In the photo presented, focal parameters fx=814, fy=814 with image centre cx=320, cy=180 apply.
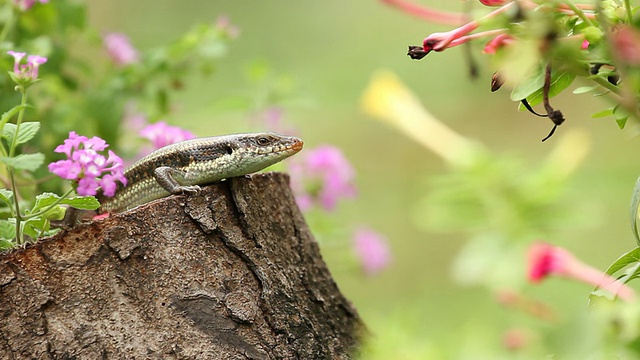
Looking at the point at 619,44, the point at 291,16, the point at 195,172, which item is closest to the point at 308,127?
the point at 291,16

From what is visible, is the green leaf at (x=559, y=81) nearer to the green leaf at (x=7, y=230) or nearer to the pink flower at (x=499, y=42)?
the pink flower at (x=499, y=42)

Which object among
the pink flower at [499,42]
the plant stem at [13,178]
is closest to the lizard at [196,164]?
the plant stem at [13,178]

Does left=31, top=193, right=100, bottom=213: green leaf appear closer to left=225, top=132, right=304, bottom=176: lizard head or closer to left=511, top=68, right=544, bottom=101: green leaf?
left=225, top=132, right=304, bottom=176: lizard head

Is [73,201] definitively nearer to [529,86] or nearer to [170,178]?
[170,178]

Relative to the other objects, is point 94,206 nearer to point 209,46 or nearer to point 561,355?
point 561,355

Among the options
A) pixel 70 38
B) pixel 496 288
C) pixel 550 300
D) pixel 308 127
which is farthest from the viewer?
pixel 308 127
